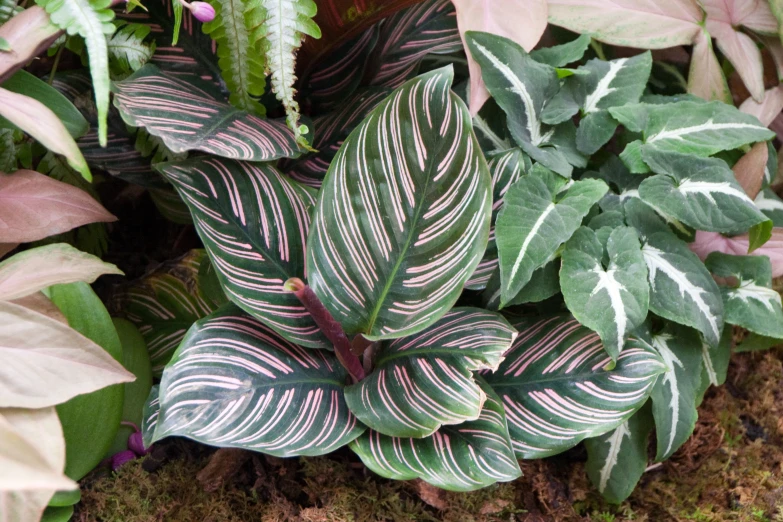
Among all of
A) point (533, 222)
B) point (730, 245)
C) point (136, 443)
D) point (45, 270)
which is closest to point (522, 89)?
point (533, 222)

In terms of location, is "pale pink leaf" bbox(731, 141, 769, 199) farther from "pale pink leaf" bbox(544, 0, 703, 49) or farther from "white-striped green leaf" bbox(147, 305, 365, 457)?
"white-striped green leaf" bbox(147, 305, 365, 457)

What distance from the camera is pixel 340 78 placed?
3.70 feet

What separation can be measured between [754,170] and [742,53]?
26 centimetres

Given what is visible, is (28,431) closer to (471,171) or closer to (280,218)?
(280,218)

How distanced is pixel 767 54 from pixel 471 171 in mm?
970

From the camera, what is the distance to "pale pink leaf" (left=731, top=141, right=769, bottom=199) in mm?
1095

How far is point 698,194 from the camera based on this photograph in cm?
95

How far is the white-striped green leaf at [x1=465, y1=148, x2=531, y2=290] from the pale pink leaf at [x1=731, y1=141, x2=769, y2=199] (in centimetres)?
46

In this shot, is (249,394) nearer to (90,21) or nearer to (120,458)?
(120,458)

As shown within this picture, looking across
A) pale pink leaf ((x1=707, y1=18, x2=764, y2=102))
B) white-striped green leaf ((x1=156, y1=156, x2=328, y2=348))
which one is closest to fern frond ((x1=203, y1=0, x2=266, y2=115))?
white-striped green leaf ((x1=156, y1=156, x2=328, y2=348))

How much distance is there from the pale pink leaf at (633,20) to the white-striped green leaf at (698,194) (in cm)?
27

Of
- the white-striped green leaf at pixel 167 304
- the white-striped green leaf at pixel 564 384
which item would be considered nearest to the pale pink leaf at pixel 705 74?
the white-striped green leaf at pixel 564 384

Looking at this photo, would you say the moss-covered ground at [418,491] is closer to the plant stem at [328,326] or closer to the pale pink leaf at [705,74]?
the plant stem at [328,326]

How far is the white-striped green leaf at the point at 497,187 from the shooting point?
3.10 ft
